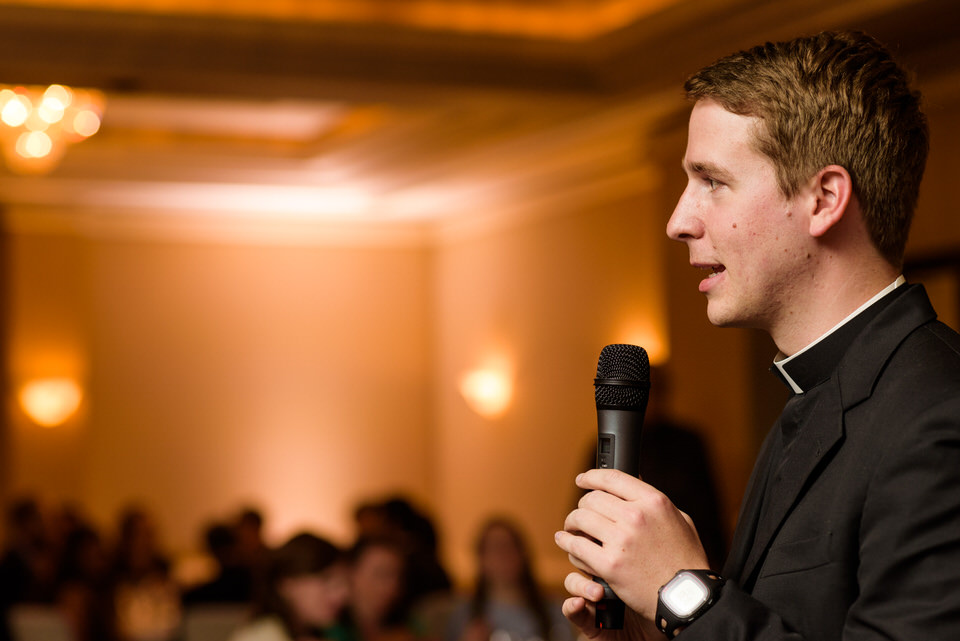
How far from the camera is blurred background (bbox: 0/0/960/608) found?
243 inches

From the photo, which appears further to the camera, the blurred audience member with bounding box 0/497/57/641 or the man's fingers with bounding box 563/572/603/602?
the blurred audience member with bounding box 0/497/57/641

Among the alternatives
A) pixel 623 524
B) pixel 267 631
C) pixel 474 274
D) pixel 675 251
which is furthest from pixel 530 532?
pixel 623 524

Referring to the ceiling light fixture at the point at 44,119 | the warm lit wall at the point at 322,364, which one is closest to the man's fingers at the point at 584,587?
the ceiling light fixture at the point at 44,119

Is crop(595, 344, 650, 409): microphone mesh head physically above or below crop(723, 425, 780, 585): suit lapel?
above

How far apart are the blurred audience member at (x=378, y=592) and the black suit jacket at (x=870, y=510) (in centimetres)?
365

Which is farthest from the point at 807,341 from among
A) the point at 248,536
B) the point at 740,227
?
the point at 248,536

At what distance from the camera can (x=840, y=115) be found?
3.92 feet

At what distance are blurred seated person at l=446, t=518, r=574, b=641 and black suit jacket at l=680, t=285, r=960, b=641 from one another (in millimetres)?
3743

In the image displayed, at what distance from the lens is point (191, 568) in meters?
10.8

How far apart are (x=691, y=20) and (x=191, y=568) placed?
726 cm

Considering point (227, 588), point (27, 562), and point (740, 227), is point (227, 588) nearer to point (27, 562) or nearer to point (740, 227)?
point (27, 562)

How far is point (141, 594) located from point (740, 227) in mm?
5677

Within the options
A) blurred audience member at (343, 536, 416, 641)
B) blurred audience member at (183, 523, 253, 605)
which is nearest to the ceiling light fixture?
blurred audience member at (183, 523, 253, 605)

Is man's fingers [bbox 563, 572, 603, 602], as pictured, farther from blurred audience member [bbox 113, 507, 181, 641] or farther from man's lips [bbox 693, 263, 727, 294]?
blurred audience member [bbox 113, 507, 181, 641]
